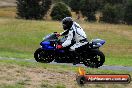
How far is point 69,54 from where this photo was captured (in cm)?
1630

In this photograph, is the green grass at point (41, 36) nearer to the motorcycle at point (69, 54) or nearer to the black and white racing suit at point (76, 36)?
the motorcycle at point (69, 54)

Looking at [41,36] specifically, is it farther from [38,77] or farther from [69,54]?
[38,77]

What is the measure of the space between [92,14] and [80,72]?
8516cm

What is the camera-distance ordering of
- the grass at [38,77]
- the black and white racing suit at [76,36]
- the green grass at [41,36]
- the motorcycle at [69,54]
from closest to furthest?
1. the grass at [38,77]
2. the black and white racing suit at [76,36]
3. the motorcycle at [69,54]
4. the green grass at [41,36]

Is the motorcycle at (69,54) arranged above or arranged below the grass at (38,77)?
below

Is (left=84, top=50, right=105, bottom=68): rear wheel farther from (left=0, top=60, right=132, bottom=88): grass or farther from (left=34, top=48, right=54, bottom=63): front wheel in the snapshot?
(left=0, top=60, right=132, bottom=88): grass

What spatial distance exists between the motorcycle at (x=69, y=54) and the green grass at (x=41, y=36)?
21.5 m

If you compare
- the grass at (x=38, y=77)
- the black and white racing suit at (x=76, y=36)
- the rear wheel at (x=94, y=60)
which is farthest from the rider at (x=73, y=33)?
the grass at (x=38, y=77)

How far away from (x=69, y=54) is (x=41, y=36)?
32339 mm

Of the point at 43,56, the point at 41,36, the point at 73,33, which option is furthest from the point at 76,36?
the point at 41,36

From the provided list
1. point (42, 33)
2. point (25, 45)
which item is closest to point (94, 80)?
point (25, 45)

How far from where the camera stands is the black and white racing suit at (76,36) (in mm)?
15664

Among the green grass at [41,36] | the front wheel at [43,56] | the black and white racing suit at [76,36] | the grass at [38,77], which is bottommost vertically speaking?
the green grass at [41,36]

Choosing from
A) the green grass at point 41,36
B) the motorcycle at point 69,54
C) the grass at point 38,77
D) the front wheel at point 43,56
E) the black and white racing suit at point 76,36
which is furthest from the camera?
the green grass at point 41,36
